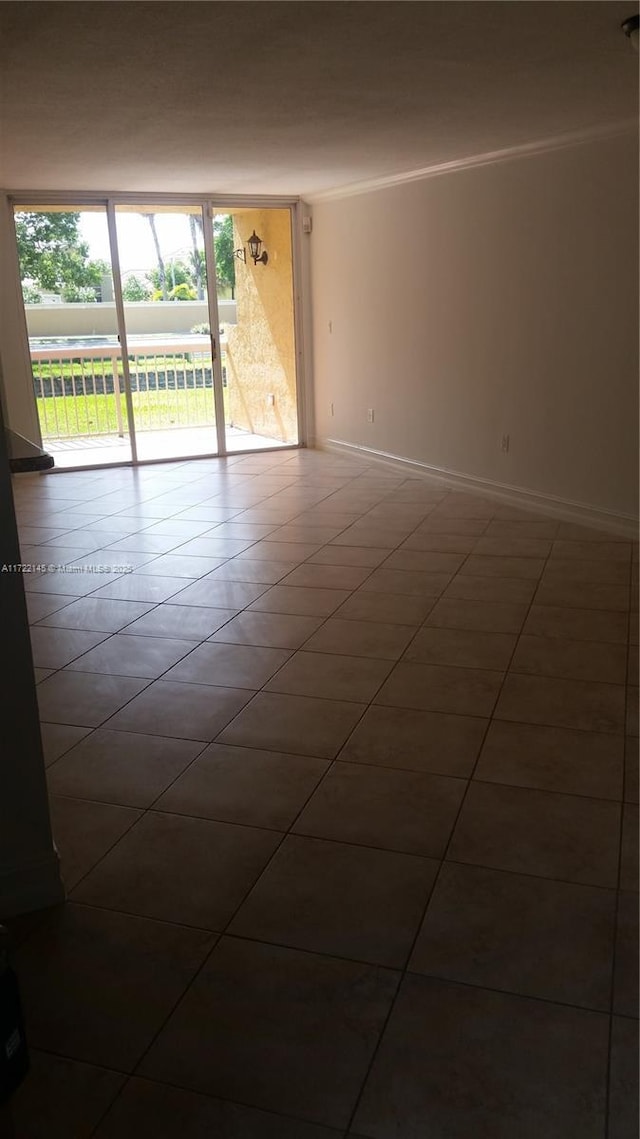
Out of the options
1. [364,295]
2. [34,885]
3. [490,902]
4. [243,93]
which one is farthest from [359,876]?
[364,295]

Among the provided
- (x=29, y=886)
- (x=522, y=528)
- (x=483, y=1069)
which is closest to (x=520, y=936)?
(x=483, y=1069)

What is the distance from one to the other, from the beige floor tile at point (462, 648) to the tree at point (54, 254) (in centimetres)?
508

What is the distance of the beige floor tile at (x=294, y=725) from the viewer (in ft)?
8.84

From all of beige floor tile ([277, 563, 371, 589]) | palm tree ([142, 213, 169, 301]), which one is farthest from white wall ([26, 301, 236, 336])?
beige floor tile ([277, 563, 371, 589])

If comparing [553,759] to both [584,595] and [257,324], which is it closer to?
[584,595]

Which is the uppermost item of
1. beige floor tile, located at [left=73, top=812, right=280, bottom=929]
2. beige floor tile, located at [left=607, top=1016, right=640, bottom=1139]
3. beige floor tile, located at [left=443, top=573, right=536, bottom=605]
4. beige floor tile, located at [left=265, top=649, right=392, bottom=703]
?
beige floor tile, located at [left=443, top=573, right=536, bottom=605]

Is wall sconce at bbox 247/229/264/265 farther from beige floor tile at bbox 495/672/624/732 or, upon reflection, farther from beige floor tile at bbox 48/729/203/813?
beige floor tile at bbox 48/729/203/813

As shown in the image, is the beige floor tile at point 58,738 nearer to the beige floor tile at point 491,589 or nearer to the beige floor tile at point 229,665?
the beige floor tile at point 229,665

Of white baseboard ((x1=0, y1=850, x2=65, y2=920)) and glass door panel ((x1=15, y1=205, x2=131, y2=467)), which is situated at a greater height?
glass door panel ((x1=15, y1=205, x2=131, y2=467))

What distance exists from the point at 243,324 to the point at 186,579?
479 centimetres

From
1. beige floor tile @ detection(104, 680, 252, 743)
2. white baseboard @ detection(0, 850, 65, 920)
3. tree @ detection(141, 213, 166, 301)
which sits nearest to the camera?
white baseboard @ detection(0, 850, 65, 920)

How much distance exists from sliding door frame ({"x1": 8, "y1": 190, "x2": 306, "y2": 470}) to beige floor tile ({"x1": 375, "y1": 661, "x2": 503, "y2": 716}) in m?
4.94

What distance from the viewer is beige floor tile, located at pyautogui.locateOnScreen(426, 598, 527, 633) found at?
3.60 meters

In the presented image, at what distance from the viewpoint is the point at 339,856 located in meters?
2.16
